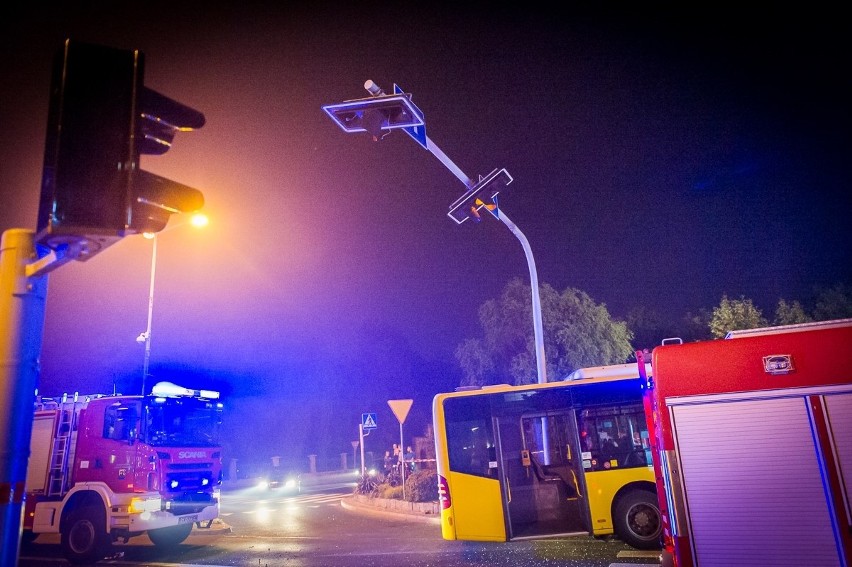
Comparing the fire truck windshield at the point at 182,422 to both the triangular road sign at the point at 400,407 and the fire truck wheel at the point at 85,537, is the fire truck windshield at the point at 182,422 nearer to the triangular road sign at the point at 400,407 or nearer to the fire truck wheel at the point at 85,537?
the fire truck wheel at the point at 85,537

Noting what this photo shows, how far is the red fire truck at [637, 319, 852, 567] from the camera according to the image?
5465mm

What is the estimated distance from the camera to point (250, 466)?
36.4 m

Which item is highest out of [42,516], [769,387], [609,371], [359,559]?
[609,371]

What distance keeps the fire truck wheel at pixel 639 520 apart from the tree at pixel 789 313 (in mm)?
29352

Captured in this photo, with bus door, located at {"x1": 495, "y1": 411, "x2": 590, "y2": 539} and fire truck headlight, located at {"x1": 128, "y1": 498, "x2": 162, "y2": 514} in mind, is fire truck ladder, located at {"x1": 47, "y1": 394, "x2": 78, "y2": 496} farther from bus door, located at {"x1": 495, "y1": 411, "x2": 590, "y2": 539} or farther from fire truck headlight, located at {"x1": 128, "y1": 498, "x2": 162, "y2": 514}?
bus door, located at {"x1": 495, "y1": 411, "x2": 590, "y2": 539}

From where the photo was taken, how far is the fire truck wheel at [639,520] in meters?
9.64

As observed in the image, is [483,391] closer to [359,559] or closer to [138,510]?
[359,559]

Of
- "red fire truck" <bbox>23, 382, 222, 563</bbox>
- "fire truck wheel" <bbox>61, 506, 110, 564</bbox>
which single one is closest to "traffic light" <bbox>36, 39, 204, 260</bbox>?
"red fire truck" <bbox>23, 382, 222, 563</bbox>

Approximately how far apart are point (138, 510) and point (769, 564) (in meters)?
10.00

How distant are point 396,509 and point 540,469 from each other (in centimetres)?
746

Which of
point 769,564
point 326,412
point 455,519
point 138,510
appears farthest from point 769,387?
point 326,412

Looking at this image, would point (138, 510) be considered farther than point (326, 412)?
No

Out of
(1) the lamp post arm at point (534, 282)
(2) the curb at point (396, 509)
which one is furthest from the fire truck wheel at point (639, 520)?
(2) the curb at point (396, 509)

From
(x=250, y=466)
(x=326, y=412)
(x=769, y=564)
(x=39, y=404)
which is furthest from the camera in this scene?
(x=326, y=412)
